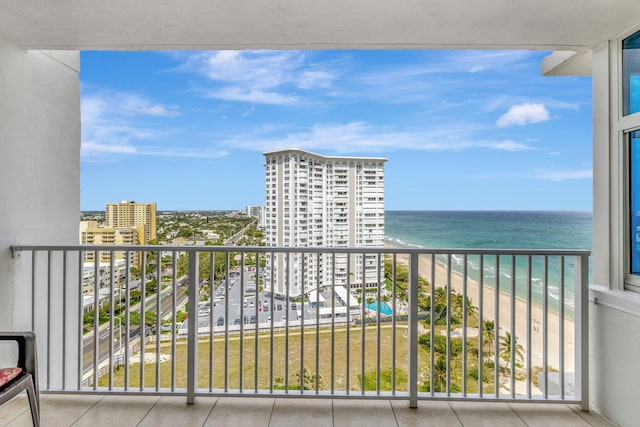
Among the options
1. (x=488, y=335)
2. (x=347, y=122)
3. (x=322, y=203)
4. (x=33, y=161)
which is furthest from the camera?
(x=347, y=122)

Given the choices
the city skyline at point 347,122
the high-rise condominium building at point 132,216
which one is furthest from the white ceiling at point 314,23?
the city skyline at point 347,122

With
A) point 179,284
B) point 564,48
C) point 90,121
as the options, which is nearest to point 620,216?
point 564,48

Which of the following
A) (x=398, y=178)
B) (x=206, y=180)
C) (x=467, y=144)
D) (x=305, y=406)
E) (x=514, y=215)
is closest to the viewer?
(x=305, y=406)

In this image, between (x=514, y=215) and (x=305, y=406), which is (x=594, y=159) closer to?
(x=305, y=406)

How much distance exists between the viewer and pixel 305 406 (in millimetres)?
2283

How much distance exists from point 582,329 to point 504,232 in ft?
26.3

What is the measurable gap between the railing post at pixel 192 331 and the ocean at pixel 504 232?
553 cm

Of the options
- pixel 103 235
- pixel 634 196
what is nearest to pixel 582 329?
pixel 634 196

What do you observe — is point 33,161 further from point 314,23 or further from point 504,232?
point 504,232

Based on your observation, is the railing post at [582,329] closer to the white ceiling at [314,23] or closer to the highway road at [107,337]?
the white ceiling at [314,23]

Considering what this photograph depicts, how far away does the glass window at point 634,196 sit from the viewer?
84.1 inches

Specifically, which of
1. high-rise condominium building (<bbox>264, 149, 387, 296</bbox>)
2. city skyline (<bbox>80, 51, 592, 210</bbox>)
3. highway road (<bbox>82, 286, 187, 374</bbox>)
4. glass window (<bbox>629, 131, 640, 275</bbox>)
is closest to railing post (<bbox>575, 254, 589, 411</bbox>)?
glass window (<bbox>629, 131, 640, 275</bbox>)

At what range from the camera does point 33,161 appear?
2.52 meters

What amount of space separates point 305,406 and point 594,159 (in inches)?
97.9
